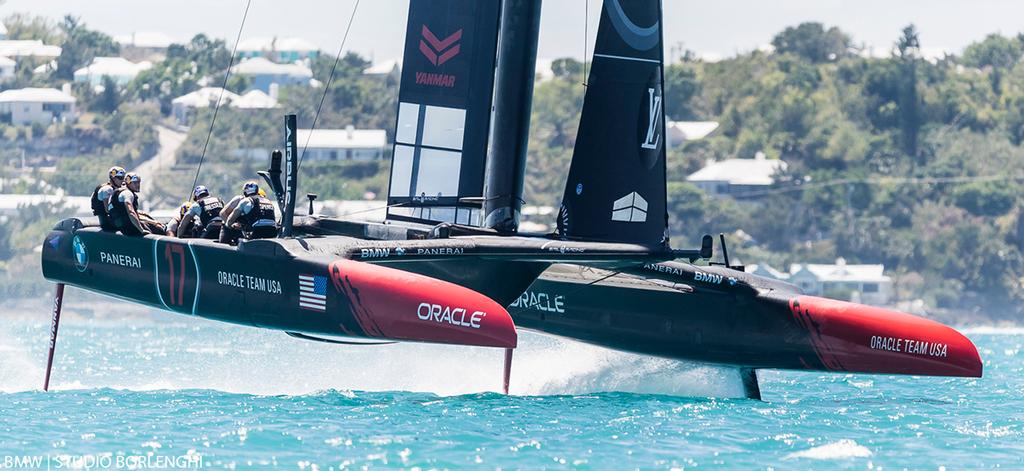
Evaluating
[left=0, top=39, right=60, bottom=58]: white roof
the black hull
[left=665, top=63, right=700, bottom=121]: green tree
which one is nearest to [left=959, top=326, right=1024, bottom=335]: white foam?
[left=665, top=63, right=700, bottom=121]: green tree

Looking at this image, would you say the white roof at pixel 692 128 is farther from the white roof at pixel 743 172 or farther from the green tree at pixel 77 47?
the green tree at pixel 77 47

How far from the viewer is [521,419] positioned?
9789 mm

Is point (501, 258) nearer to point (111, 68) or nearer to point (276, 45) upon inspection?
point (111, 68)

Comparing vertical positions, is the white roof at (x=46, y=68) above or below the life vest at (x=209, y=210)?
above

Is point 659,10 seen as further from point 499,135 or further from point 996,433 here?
point 996,433

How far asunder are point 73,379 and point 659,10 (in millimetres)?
7030

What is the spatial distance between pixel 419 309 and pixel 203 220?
8.63 ft

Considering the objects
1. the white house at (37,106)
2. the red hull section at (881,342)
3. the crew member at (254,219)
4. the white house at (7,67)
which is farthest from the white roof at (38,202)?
the red hull section at (881,342)

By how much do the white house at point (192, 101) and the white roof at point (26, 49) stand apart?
6029 millimetres

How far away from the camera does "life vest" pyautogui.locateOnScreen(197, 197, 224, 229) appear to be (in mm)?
11680

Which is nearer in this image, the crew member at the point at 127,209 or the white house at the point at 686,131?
the crew member at the point at 127,209

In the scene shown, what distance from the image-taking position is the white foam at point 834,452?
8453mm

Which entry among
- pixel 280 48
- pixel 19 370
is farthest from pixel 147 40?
pixel 19 370

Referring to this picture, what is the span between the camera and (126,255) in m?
11.5
